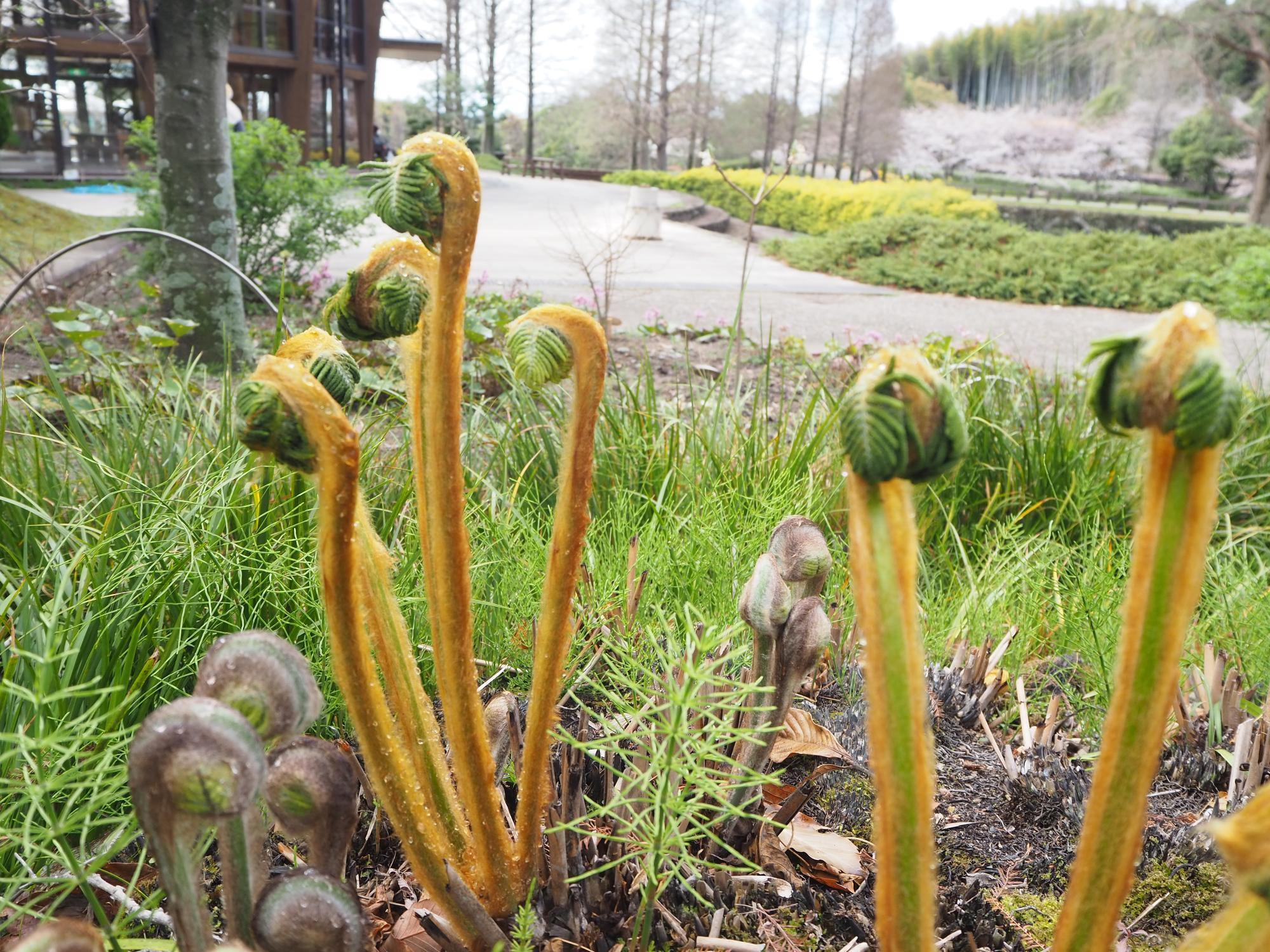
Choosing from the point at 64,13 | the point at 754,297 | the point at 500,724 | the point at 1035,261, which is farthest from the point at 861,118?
the point at 500,724

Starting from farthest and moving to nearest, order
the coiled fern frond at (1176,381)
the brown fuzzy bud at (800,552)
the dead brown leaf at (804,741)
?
1. the dead brown leaf at (804,741)
2. the brown fuzzy bud at (800,552)
3. the coiled fern frond at (1176,381)

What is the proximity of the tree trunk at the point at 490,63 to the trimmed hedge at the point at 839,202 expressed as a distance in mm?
21231

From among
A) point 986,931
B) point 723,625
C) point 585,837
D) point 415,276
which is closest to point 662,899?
point 585,837

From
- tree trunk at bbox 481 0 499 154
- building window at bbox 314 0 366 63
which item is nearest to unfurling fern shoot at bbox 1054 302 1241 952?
building window at bbox 314 0 366 63

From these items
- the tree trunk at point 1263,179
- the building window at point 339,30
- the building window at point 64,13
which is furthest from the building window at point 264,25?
the tree trunk at point 1263,179

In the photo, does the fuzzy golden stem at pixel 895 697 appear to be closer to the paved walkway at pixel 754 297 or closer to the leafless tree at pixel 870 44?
the paved walkway at pixel 754 297

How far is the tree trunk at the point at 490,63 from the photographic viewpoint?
145 feet

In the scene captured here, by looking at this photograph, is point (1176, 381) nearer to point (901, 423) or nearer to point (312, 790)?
point (901, 423)

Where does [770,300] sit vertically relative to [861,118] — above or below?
below

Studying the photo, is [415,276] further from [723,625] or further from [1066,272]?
[1066,272]

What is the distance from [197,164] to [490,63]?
43731mm

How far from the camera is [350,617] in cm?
73

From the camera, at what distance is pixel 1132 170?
173 ft

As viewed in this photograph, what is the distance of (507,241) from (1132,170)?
4924 centimetres
